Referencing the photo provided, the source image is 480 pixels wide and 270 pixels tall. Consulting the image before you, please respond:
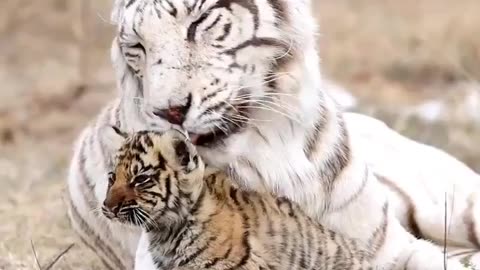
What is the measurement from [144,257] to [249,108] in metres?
0.39

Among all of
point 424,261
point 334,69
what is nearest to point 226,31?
point 424,261

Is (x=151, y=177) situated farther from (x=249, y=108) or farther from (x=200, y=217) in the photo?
(x=249, y=108)

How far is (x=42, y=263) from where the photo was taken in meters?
3.23

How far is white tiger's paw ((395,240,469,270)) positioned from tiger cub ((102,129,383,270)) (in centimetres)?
34

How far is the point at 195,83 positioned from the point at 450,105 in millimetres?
3112

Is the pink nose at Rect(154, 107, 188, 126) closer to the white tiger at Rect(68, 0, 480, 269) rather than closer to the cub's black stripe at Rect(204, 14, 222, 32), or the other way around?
the white tiger at Rect(68, 0, 480, 269)

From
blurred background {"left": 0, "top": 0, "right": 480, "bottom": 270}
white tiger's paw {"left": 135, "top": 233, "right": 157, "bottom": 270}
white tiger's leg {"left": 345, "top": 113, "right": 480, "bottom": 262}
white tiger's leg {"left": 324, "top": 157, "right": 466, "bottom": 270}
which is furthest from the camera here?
blurred background {"left": 0, "top": 0, "right": 480, "bottom": 270}

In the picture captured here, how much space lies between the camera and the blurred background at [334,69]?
496 cm

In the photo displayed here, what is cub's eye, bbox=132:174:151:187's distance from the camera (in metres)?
2.06

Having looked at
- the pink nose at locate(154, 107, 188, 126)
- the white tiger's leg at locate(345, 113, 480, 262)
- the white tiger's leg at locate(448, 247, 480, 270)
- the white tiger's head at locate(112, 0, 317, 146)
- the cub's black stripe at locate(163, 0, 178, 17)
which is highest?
the cub's black stripe at locate(163, 0, 178, 17)

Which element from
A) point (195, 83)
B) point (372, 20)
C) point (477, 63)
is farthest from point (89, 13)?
point (195, 83)

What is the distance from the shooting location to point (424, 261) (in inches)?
106

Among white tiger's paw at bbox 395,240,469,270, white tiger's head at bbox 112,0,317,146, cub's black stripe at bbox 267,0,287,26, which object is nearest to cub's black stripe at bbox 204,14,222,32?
white tiger's head at bbox 112,0,317,146

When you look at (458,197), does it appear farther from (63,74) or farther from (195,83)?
(63,74)
